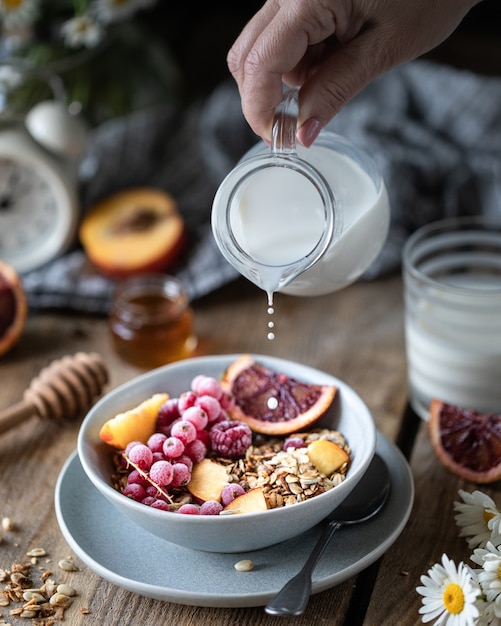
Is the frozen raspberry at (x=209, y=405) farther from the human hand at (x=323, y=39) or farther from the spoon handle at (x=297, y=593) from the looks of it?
the human hand at (x=323, y=39)

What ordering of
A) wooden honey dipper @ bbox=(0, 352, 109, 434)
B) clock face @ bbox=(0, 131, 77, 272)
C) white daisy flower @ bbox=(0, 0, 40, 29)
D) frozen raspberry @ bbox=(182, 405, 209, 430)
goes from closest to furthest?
frozen raspberry @ bbox=(182, 405, 209, 430) → wooden honey dipper @ bbox=(0, 352, 109, 434) → clock face @ bbox=(0, 131, 77, 272) → white daisy flower @ bbox=(0, 0, 40, 29)

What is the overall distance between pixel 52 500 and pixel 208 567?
339mm

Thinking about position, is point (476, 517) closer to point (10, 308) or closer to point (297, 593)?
point (297, 593)

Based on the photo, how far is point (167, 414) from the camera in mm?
1254

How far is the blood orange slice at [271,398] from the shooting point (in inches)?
50.6

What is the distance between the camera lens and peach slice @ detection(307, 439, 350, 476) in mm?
1166

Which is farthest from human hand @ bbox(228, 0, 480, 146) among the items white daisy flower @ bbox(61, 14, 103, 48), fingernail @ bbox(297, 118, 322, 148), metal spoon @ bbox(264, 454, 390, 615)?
white daisy flower @ bbox(61, 14, 103, 48)

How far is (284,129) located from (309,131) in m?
0.04

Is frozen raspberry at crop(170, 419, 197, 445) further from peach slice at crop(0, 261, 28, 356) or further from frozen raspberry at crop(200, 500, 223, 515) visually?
peach slice at crop(0, 261, 28, 356)

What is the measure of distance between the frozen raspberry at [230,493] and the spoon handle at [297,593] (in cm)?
12

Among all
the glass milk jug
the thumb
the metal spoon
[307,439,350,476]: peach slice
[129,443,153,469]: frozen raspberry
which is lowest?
the metal spoon

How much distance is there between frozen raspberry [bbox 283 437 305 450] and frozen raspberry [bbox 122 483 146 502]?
0.73 ft

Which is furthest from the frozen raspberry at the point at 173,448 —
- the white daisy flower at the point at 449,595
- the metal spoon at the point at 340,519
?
the white daisy flower at the point at 449,595

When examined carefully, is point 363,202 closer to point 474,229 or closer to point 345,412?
point 345,412
